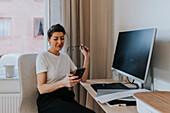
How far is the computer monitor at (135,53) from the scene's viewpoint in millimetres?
1385

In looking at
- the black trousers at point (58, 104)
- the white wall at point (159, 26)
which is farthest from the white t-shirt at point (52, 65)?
the white wall at point (159, 26)

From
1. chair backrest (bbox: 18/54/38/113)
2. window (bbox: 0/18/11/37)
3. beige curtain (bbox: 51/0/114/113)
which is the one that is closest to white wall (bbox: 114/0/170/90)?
beige curtain (bbox: 51/0/114/113)

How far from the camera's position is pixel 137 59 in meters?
1.53

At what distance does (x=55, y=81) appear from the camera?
1.79m

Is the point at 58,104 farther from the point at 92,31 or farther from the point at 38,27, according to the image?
the point at 38,27

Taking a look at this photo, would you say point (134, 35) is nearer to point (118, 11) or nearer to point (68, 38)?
point (118, 11)

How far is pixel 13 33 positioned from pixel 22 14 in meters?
0.28

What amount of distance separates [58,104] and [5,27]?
158cm

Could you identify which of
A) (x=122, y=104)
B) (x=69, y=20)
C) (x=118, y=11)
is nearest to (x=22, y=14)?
(x=69, y=20)

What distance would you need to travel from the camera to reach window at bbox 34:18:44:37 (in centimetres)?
265

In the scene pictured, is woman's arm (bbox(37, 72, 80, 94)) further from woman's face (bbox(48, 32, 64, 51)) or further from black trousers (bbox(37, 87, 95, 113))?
woman's face (bbox(48, 32, 64, 51))

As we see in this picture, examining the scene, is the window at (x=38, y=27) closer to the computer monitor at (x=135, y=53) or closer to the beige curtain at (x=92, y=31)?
the beige curtain at (x=92, y=31)

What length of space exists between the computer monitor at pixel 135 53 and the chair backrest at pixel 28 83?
810 millimetres

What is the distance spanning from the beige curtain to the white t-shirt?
→ 22.2 inches
